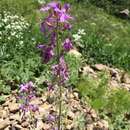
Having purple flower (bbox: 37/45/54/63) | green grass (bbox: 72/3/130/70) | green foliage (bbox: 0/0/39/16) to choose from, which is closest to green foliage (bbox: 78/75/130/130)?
green grass (bbox: 72/3/130/70)

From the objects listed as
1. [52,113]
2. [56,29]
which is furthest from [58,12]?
[52,113]

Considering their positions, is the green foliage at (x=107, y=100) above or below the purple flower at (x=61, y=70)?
below

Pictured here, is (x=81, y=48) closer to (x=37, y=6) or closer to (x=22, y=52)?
(x=22, y=52)

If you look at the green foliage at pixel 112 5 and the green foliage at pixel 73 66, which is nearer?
the green foliage at pixel 73 66

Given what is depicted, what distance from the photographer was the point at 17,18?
12047mm

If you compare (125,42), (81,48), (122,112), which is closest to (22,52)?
(81,48)

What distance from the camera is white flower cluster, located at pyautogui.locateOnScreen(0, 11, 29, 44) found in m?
10.7

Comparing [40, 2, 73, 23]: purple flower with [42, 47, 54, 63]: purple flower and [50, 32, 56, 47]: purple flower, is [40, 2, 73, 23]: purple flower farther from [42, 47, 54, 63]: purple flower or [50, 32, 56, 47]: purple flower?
[42, 47, 54, 63]: purple flower

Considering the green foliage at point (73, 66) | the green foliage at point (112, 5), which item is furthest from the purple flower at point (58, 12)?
the green foliage at point (112, 5)

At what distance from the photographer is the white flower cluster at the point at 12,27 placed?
1073 cm

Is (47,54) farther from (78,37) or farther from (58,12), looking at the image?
(78,37)

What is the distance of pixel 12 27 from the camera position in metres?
11.2

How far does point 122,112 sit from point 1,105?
2197 mm

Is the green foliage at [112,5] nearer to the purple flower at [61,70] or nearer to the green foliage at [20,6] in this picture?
the green foliage at [20,6]
